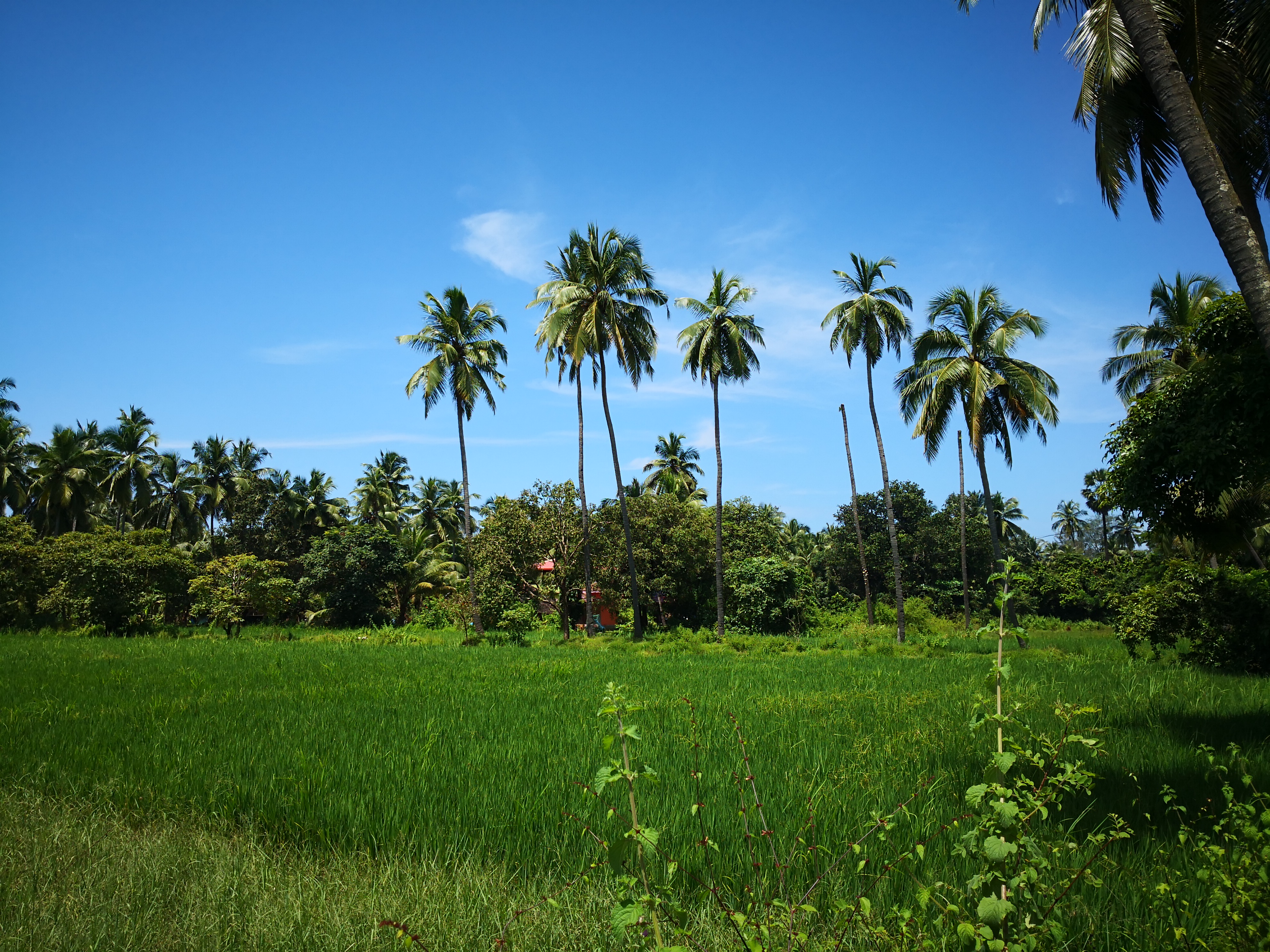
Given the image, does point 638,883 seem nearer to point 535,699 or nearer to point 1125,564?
point 535,699

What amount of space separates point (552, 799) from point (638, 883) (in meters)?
1.82

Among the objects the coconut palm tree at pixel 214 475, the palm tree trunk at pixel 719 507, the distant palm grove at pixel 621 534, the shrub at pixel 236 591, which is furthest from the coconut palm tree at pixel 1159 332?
the coconut palm tree at pixel 214 475

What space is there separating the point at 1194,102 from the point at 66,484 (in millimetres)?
42948

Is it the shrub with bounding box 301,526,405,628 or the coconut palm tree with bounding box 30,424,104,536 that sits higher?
the coconut palm tree with bounding box 30,424,104,536

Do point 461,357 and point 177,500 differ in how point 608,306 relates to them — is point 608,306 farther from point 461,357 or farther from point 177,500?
point 177,500

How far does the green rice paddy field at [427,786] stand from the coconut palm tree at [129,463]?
3090 centimetres

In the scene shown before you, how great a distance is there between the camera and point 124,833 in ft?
14.3

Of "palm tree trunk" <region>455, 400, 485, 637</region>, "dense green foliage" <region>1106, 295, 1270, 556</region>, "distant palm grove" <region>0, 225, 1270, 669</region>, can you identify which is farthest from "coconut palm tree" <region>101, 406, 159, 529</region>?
"dense green foliage" <region>1106, 295, 1270, 556</region>

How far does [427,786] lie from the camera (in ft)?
16.7

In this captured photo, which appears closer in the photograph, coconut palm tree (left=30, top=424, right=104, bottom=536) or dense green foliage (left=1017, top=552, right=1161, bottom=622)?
dense green foliage (left=1017, top=552, right=1161, bottom=622)

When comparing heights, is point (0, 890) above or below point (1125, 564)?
below

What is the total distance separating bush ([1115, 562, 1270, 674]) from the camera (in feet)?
38.5

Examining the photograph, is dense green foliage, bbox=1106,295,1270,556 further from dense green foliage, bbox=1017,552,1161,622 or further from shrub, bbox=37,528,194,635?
shrub, bbox=37,528,194,635

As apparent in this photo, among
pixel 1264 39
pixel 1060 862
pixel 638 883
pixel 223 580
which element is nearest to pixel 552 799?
pixel 638 883
